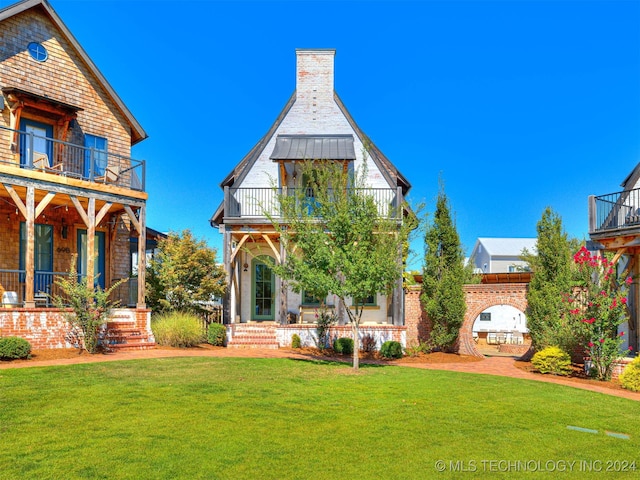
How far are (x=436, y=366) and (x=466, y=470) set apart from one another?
29.5ft

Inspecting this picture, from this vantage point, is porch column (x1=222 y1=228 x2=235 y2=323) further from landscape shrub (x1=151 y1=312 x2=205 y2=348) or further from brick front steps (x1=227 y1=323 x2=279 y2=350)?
landscape shrub (x1=151 y1=312 x2=205 y2=348)

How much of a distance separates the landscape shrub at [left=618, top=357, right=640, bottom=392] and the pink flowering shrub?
0.84 metres

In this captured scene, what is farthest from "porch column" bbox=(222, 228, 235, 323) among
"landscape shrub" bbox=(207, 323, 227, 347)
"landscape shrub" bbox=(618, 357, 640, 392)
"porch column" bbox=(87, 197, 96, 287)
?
"landscape shrub" bbox=(618, 357, 640, 392)

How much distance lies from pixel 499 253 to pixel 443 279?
34087 millimetres

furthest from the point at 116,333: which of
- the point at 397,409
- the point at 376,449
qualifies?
the point at 376,449

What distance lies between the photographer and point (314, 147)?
19.4 meters

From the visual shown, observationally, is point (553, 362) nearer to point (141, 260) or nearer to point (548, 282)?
point (548, 282)

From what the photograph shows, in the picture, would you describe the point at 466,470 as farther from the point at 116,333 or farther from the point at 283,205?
the point at 116,333

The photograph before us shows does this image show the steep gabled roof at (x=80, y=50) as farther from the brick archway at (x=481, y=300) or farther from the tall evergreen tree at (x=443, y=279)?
the brick archway at (x=481, y=300)

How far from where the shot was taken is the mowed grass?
520 cm

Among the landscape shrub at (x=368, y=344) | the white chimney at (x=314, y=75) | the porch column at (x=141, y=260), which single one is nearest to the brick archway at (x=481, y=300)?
the landscape shrub at (x=368, y=344)

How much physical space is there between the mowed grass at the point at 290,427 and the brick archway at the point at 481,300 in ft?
18.8

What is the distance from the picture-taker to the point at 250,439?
19.8 feet

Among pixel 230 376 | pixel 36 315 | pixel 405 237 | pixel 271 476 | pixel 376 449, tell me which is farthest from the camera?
pixel 36 315
